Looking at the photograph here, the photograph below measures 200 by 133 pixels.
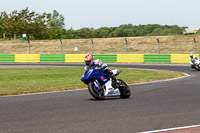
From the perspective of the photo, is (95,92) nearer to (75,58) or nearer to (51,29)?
(75,58)

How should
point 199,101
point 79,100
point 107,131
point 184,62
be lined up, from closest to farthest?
Answer: point 107,131 → point 199,101 → point 79,100 → point 184,62

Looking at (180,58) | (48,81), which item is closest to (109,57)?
(180,58)

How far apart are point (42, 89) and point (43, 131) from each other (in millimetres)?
8418

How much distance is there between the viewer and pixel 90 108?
31.0 ft

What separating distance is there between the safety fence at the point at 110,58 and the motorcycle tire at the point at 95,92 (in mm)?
23935

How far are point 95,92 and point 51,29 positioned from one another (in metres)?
88.0

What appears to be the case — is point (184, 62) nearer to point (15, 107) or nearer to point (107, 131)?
point (15, 107)

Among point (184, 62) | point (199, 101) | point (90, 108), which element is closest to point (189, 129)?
point (90, 108)

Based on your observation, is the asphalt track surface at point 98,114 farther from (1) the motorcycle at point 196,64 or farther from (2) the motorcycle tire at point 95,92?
(1) the motorcycle at point 196,64

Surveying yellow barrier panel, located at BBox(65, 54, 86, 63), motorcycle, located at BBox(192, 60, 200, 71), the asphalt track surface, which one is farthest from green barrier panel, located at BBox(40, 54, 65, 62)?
the asphalt track surface

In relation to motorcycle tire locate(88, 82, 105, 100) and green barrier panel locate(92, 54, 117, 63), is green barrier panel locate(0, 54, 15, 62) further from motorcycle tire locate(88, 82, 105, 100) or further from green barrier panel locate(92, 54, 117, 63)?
motorcycle tire locate(88, 82, 105, 100)

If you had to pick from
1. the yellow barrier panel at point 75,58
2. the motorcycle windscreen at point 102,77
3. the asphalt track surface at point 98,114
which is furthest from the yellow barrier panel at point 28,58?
the motorcycle windscreen at point 102,77

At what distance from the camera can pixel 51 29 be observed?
97875mm

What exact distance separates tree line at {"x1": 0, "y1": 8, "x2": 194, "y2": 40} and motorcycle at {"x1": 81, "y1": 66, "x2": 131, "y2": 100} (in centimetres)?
6948
